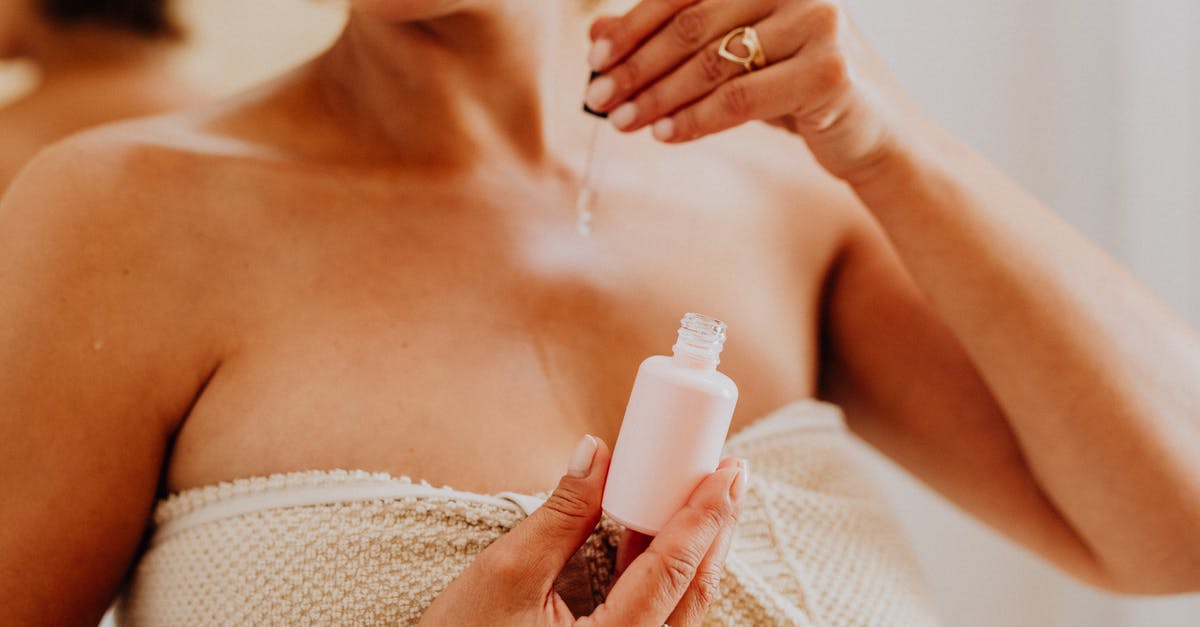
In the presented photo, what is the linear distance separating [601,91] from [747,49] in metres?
0.11

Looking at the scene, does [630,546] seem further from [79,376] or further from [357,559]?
[79,376]

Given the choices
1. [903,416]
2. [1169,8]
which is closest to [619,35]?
[903,416]

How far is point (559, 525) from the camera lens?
60cm

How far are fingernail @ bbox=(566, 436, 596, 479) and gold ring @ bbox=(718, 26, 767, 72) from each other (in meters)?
0.30

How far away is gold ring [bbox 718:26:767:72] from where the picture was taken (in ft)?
2.37

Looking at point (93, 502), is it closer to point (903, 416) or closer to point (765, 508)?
point (765, 508)

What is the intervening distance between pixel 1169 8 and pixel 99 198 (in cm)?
123

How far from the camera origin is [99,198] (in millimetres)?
706

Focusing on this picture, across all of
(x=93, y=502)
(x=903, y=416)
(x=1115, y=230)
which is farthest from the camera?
(x=1115, y=230)

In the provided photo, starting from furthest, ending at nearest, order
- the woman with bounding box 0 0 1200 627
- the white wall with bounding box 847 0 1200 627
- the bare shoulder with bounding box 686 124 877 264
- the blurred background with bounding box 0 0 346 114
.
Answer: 1. the white wall with bounding box 847 0 1200 627
2. the blurred background with bounding box 0 0 346 114
3. the bare shoulder with bounding box 686 124 877 264
4. the woman with bounding box 0 0 1200 627

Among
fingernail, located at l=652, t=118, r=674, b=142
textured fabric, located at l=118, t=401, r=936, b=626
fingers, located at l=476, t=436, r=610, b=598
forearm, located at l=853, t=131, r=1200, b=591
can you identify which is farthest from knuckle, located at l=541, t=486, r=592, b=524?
forearm, located at l=853, t=131, r=1200, b=591

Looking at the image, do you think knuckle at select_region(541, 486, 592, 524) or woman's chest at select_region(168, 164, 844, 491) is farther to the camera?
woman's chest at select_region(168, 164, 844, 491)

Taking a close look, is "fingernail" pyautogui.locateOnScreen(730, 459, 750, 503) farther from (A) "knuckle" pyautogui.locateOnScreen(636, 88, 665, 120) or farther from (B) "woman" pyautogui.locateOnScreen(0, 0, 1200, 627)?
(A) "knuckle" pyautogui.locateOnScreen(636, 88, 665, 120)

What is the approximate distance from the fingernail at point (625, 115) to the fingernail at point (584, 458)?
0.84 ft
